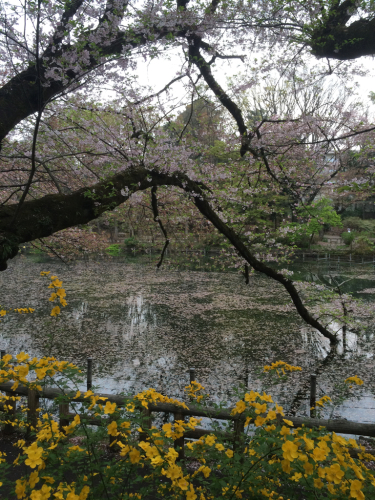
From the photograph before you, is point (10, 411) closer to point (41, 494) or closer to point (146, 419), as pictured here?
point (146, 419)

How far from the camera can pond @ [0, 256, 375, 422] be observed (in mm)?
6059

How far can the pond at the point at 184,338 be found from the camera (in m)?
6.06

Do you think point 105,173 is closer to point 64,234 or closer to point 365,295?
point 64,234

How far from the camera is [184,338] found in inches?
335

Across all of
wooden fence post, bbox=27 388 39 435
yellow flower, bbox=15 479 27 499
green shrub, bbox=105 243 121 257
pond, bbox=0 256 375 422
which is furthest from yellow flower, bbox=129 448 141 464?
green shrub, bbox=105 243 121 257

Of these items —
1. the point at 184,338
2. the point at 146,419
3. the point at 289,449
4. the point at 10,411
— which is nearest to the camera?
the point at 289,449

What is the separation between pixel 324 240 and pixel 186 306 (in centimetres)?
2117

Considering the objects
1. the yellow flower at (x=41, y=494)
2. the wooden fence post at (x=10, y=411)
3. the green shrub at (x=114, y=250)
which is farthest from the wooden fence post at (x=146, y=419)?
the green shrub at (x=114, y=250)

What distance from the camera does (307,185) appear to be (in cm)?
429

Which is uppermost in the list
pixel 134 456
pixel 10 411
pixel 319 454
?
pixel 319 454

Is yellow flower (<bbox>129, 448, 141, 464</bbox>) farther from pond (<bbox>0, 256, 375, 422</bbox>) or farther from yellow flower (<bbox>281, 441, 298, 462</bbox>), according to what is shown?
pond (<bbox>0, 256, 375, 422</bbox>)

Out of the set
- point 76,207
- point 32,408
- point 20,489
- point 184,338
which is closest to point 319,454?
point 20,489

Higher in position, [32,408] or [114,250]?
[114,250]

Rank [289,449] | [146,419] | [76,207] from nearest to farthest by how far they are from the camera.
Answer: [289,449] < [146,419] < [76,207]
